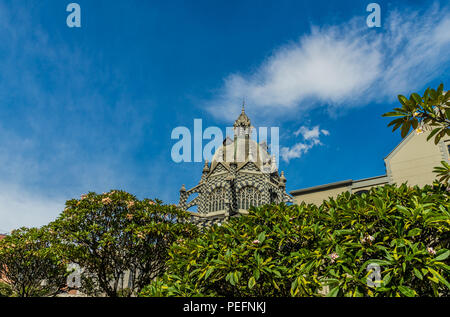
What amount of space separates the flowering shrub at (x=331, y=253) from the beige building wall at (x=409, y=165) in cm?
1086

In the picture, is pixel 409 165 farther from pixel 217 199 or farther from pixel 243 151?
pixel 243 151

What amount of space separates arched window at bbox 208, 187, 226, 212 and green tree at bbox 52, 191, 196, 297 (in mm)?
30312

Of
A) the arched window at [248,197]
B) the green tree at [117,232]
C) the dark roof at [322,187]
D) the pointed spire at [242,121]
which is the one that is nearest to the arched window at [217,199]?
the arched window at [248,197]

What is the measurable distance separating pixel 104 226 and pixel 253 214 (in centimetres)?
1082

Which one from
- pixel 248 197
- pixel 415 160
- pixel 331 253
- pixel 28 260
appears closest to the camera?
pixel 331 253

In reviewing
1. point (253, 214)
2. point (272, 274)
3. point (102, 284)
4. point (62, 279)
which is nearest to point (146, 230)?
point (102, 284)

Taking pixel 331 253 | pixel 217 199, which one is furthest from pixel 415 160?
pixel 217 199

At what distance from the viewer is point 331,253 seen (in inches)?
227

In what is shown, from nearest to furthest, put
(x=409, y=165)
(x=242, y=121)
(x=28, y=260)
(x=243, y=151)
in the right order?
(x=409, y=165) < (x=28, y=260) < (x=243, y=151) < (x=242, y=121)

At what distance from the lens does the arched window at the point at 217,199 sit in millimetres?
46219

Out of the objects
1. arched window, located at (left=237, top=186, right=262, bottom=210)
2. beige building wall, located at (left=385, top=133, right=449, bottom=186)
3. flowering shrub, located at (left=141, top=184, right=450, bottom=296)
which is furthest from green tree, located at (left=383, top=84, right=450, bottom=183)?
Result: arched window, located at (left=237, top=186, right=262, bottom=210)

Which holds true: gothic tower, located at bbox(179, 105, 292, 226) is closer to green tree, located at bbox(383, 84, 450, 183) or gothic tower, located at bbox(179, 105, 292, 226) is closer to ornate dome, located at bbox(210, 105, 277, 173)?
ornate dome, located at bbox(210, 105, 277, 173)

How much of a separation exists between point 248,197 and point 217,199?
535 centimetres

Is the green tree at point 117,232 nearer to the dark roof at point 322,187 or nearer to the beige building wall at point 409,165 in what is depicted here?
the dark roof at point 322,187
